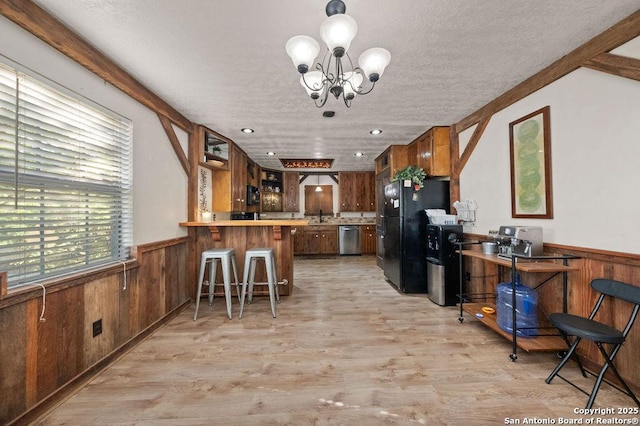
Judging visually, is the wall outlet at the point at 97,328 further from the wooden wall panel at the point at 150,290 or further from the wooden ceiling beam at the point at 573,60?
the wooden ceiling beam at the point at 573,60

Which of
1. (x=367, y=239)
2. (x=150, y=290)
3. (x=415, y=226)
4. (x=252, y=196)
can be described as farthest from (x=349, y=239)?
(x=150, y=290)

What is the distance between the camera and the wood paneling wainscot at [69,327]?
1.32 m

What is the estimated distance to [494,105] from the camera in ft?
8.75

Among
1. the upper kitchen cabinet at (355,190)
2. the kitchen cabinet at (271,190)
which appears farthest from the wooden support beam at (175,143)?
the upper kitchen cabinet at (355,190)

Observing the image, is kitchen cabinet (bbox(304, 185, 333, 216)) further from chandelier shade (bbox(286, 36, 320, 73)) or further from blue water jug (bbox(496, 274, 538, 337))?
chandelier shade (bbox(286, 36, 320, 73))

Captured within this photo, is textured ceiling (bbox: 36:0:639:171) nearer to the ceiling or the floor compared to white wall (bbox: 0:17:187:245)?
nearer to the ceiling

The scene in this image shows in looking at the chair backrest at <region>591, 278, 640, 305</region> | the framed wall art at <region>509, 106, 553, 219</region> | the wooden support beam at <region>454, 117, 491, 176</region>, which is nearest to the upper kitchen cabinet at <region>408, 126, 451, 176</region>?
the wooden support beam at <region>454, 117, 491, 176</region>

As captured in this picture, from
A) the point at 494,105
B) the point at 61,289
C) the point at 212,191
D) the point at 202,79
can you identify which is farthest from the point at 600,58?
the point at 212,191

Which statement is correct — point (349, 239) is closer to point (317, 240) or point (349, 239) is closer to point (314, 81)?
point (317, 240)

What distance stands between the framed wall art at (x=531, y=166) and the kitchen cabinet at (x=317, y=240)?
4366 mm

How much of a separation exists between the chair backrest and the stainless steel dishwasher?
4.86 m

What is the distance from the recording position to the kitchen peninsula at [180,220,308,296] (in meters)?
3.28

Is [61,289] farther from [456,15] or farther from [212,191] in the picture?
[456,15]

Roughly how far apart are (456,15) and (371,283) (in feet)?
11.5
